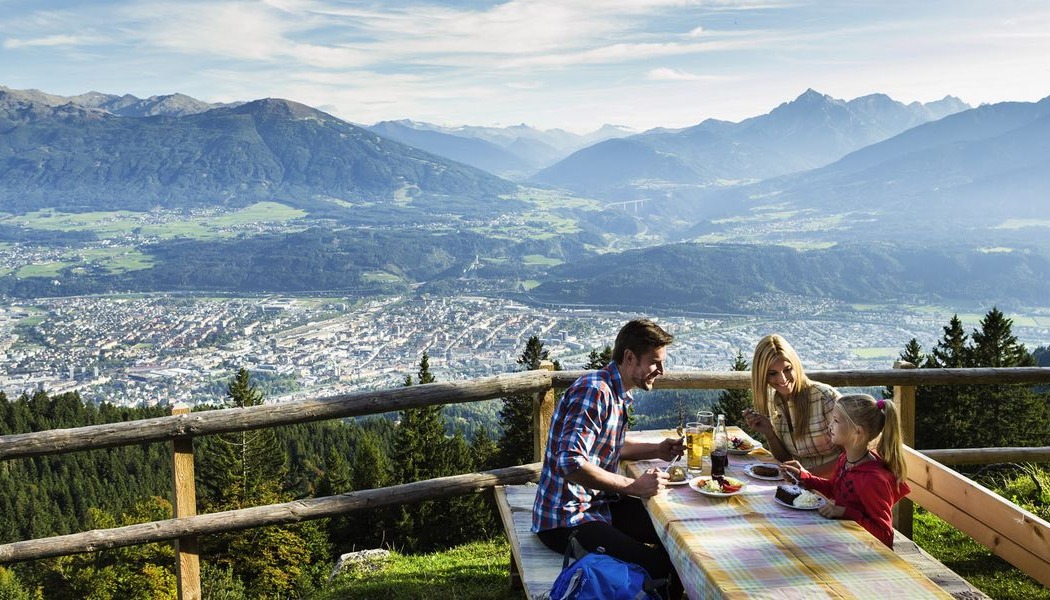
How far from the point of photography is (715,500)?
332cm

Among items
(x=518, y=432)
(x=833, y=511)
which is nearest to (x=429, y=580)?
(x=833, y=511)

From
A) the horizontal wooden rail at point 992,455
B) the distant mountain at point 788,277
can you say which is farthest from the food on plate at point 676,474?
the distant mountain at point 788,277

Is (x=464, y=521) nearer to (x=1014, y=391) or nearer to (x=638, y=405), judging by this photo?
(x=1014, y=391)

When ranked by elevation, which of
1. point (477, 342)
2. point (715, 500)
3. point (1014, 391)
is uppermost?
point (715, 500)

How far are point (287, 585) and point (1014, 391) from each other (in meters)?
31.3

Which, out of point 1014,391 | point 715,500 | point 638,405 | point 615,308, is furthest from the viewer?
point 615,308

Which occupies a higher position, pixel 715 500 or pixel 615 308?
pixel 715 500

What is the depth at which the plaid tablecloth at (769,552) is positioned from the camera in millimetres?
2514

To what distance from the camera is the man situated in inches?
134

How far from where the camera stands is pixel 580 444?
11.4 ft

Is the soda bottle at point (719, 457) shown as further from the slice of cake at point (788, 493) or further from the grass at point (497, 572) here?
the grass at point (497, 572)

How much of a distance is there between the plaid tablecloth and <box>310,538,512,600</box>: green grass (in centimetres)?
231

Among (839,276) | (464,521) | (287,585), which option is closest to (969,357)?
(464,521)

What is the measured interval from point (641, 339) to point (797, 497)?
37.8 inches
